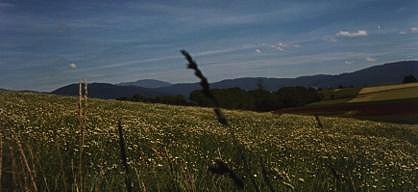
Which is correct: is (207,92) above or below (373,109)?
above

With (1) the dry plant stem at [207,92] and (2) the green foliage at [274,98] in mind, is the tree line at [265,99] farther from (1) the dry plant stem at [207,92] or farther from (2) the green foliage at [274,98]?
(1) the dry plant stem at [207,92]

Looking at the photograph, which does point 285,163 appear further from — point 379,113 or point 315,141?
point 379,113

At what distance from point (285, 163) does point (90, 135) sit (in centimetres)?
402

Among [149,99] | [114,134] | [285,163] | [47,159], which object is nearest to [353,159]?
[285,163]

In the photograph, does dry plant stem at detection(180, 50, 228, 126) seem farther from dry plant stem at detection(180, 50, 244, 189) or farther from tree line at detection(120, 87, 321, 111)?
tree line at detection(120, 87, 321, 111)

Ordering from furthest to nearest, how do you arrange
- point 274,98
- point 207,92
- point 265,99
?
1. point 274,98
2. point 265,99
3. point 207,92

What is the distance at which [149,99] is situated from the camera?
83062 millimetres

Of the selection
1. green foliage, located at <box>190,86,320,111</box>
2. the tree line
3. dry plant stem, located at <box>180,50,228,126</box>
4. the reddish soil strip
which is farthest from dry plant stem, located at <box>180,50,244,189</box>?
green foliage, located at <box>190,86,320,111</box>

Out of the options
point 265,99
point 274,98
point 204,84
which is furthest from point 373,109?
point 204,84

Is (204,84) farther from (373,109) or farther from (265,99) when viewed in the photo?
(265,99)

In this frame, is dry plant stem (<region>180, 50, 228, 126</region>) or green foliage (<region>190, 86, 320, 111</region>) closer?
dry plant stem (<region>180, 50, 228, 126</region>)

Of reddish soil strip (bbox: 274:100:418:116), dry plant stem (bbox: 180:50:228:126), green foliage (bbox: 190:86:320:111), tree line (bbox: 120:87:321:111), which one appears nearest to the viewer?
dry plant stem (bbox: 180:50:228:126)

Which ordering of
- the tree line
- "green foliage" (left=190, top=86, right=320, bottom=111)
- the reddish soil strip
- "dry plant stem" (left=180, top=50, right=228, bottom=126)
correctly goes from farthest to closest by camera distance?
"green foliage" (left=190, top=86, right=320, bottom=111)
the tree line
the reddish soil strip
"dry plant stem" (left=180, top=50, right=228, bottom=126)

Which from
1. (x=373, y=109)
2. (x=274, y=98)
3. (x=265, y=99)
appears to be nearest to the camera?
(x=373, y=109)
